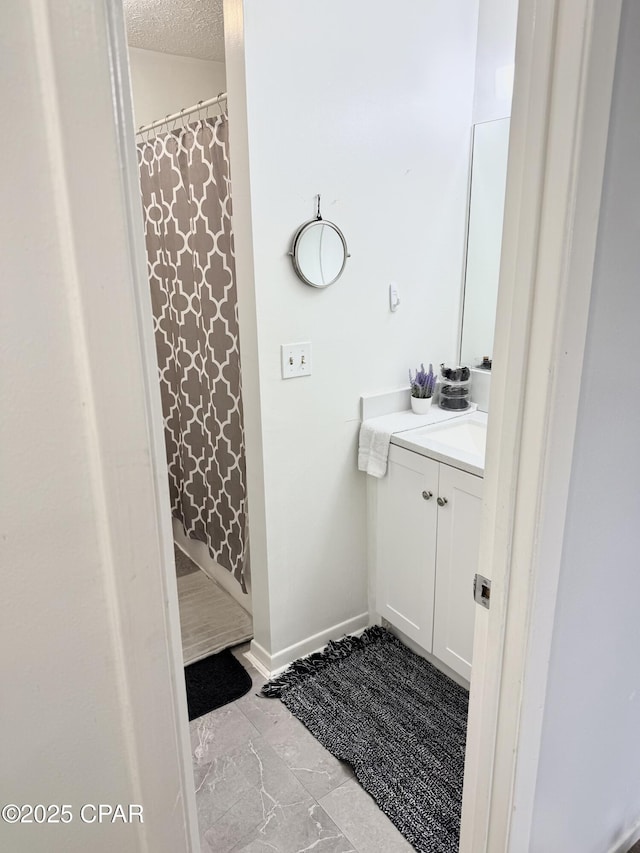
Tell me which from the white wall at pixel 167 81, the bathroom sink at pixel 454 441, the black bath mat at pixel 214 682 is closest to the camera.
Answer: the bathroom sink at pixel 454 441

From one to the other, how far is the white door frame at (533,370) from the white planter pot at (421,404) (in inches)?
50.9

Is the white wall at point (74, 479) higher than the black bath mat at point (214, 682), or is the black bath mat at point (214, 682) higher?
the white wall at point (74, 479)

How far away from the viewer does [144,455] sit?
585 mm

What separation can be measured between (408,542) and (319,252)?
42.6 inches

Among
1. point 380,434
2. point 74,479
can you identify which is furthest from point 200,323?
point 74,479

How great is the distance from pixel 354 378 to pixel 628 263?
1310mm

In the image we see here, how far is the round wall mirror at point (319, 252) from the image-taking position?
6.27ft

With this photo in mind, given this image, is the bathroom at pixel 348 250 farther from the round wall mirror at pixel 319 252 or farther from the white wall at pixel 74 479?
the white wall at pixel 74 479

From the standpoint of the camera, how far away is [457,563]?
199 cm

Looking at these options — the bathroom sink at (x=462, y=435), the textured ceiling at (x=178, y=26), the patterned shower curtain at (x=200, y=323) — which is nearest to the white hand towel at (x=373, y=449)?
the bathroom sink at (x=462, y=435)

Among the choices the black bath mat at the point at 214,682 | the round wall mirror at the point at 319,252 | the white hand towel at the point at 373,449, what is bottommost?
the black bath mat at the point at 214,682

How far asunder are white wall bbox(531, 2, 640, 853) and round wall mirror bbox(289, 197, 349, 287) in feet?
3.76

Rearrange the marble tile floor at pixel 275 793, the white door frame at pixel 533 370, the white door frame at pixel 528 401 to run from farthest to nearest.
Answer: the marble tile floor at pixel 275 793 → the white door frame at pixel 533 370 → the white door frame at pixel 528 401

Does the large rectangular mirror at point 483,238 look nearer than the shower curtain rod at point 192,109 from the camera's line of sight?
No
